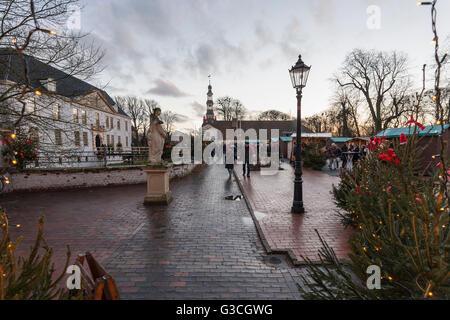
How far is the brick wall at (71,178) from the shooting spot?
33.1 ft

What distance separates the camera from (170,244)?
4.40 m

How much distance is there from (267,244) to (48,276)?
3579 millimetres

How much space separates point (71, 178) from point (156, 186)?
6.08 metres

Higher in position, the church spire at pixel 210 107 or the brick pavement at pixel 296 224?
the church spire at pixel 210 107

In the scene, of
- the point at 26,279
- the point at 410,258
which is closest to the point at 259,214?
the point at 410,258

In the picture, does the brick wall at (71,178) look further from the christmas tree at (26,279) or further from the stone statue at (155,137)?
the christmas tree at (26,279)

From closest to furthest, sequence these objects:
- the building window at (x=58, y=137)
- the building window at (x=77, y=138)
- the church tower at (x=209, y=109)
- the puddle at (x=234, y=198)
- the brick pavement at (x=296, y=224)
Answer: the brick pavement at (x=296, y=224) < the building window at (x=58, y=137) < the building window at (x=77, y=138) < the puddle at (x=234, y=198) < the church tower at (x=209, y=109)

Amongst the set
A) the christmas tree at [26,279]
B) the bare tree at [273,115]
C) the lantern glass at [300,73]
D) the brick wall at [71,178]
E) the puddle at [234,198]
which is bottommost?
the puddle at [234,198]

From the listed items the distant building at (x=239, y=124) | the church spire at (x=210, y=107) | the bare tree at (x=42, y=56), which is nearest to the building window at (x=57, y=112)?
the bare tree at (x=42, y=56)

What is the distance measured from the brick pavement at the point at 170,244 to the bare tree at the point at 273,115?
195ft

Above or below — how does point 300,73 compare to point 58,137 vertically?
above

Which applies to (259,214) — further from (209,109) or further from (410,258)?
(209,109)

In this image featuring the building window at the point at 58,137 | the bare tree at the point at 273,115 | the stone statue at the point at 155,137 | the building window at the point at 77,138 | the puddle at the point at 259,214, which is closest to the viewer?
the puddle at the point at 259,214
